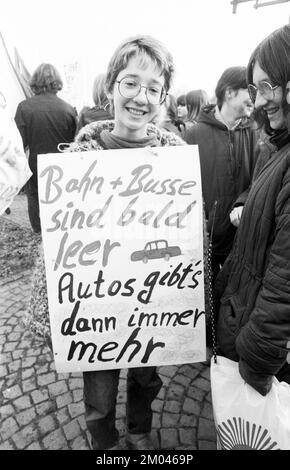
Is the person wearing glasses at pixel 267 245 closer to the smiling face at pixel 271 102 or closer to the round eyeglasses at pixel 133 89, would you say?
the smiling face at pixel 271 102

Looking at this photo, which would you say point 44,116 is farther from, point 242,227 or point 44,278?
point 242,227

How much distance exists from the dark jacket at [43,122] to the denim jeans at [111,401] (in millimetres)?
3027

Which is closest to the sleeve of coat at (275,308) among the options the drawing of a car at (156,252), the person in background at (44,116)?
the drawing of a car at (156,252)

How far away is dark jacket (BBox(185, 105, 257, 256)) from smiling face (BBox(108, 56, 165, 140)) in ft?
3.10

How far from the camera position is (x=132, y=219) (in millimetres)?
1316

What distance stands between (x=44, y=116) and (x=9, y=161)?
283cm

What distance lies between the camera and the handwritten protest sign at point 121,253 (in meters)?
1.28

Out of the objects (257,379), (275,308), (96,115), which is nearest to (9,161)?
(275,308)

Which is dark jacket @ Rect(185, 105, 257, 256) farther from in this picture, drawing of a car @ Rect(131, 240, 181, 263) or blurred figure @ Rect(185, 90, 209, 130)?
blurred figure @ Rect(185, 90, 209, 130)

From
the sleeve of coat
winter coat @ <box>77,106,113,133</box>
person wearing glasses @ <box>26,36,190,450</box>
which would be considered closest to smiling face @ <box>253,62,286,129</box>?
the sleeve of coat

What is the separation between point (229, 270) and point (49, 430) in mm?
1442

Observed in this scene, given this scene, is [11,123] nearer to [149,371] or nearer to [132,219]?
[132,219]

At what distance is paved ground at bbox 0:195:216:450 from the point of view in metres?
1.94

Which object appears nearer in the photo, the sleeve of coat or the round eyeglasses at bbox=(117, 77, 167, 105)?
the sleeve of coat
